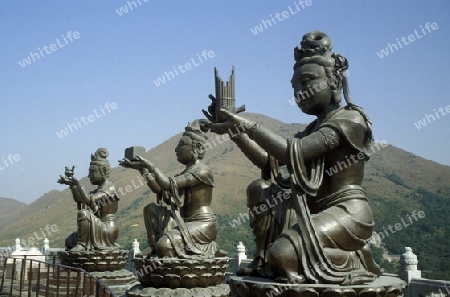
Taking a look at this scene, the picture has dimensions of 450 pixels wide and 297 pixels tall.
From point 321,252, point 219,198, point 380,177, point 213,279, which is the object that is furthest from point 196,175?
point 380,177

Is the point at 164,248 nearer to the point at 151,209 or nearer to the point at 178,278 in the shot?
the point at 178,278

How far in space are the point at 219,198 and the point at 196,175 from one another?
31115 millimetres

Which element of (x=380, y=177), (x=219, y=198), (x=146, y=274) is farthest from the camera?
(x=380, y=177)

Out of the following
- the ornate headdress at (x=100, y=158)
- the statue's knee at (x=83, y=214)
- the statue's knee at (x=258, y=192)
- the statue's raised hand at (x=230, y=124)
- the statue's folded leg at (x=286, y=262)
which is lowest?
the statue's folded leg at (x=286, y=262)

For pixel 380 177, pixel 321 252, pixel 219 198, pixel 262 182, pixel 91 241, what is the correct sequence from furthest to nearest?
pixel 380 177, pixel 219 198, pixel 91 241, pixel 262 182, pixel 321 252

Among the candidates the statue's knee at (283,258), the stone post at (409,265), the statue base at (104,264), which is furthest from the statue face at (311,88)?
the statue base at (104,264)

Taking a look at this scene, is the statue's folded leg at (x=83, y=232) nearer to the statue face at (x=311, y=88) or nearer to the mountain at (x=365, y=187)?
the statue face at (x=311, y=88)

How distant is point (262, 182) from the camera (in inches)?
168

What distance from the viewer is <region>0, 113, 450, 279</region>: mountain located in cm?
2375

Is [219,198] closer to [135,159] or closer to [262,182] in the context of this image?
[135,159]

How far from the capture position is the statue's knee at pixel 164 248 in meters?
7.74

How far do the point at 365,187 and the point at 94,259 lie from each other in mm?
31934

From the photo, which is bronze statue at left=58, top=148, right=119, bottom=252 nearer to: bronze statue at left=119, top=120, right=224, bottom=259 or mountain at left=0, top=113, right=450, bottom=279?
bronze statue at left=119, top=120, right=224, bottom=259

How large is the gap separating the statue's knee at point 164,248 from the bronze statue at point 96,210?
3.38 meters
